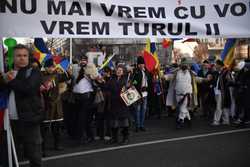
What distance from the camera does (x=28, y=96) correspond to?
16.0 feet

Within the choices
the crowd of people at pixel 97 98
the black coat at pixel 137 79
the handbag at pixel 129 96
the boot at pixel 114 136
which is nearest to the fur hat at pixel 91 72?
the crowd of people at pixel 97 98

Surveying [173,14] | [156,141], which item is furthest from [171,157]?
[173,14]

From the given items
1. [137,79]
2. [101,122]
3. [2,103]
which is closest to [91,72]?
[101,122]

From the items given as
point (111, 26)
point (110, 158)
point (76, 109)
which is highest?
point (111, 26)

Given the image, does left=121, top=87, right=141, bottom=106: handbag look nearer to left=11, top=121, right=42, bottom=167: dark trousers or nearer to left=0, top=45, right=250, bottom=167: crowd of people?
left=0, top=45, right=250, bottom=167: crowd of people

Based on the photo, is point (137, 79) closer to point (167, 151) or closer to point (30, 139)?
point (167, 151)

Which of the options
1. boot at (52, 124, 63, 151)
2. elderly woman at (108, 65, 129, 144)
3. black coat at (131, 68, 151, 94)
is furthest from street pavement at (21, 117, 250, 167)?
black coat at (131, 68, 151, 94)

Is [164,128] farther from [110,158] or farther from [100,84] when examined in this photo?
[110,158]

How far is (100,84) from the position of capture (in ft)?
31.0

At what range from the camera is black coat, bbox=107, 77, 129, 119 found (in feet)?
30.5

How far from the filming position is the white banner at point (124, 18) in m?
4.50

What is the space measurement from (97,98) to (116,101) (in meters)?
0.40

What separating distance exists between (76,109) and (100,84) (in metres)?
0.69

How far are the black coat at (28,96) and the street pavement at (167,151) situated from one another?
2535mm
